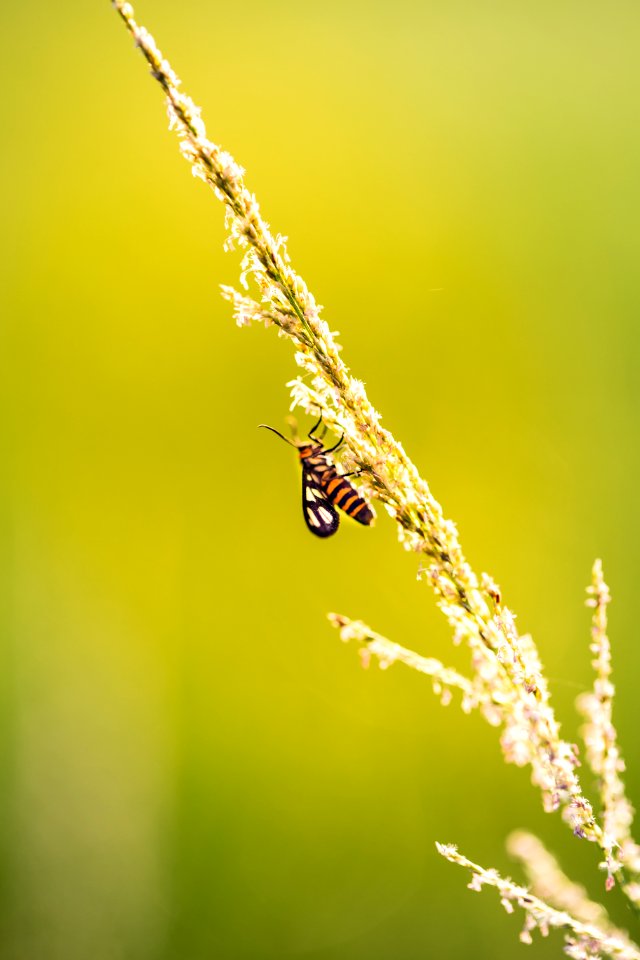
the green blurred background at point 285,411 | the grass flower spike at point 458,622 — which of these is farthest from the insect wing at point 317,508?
the green blurred background at point 285,411

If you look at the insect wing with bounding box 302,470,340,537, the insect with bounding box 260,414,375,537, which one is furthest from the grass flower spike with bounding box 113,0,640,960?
the insect wing with bounding box 302,470,340,537

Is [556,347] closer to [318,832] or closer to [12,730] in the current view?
[318,832]

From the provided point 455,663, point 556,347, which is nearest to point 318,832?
point 455,663

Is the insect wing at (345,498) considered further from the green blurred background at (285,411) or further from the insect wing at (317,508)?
the green blurred background at (285,411)

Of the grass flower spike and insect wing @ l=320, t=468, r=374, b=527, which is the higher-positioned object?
insect wing @ l=320, t=468, r=374, b=527

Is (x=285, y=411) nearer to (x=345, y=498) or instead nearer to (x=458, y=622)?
(x=345, y=498)

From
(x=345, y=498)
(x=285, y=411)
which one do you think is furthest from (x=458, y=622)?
(x=285, y=411)

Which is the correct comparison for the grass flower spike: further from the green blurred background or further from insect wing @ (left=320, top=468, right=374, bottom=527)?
the green blurred background
